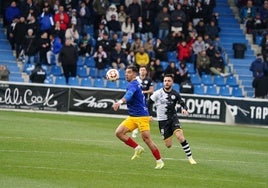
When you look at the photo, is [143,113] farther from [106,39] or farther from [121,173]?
[106,39]

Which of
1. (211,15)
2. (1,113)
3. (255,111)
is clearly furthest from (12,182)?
(211,15)

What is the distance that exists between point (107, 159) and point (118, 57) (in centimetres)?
2033

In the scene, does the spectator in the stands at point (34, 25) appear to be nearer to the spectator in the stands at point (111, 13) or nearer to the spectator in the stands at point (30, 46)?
the spectator in the stands at point (30, 46)

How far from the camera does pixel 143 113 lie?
18.6 metres

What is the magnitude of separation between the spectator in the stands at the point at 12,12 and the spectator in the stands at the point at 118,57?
5129mm

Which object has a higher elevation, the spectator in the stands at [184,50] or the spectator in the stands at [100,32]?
the spectator in the stands at [100,32]

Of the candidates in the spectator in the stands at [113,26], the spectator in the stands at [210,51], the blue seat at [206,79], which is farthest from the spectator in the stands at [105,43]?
the spectator in the stands at [210,51]

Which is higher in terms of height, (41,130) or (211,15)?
(211,15)

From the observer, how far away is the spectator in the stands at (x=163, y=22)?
41750 millimetres

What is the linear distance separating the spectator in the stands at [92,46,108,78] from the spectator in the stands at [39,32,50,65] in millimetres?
2388

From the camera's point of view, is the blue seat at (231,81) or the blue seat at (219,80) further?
the blue seat at (231,81)

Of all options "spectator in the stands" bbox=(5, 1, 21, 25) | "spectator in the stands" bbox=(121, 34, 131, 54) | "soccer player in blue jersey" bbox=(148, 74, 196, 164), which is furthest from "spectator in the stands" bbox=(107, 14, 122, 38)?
"soccer player in blue jersey" bbox=(148, 74, 196, 164)

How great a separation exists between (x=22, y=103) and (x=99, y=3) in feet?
29.7

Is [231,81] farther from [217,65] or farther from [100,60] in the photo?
[100,60]
